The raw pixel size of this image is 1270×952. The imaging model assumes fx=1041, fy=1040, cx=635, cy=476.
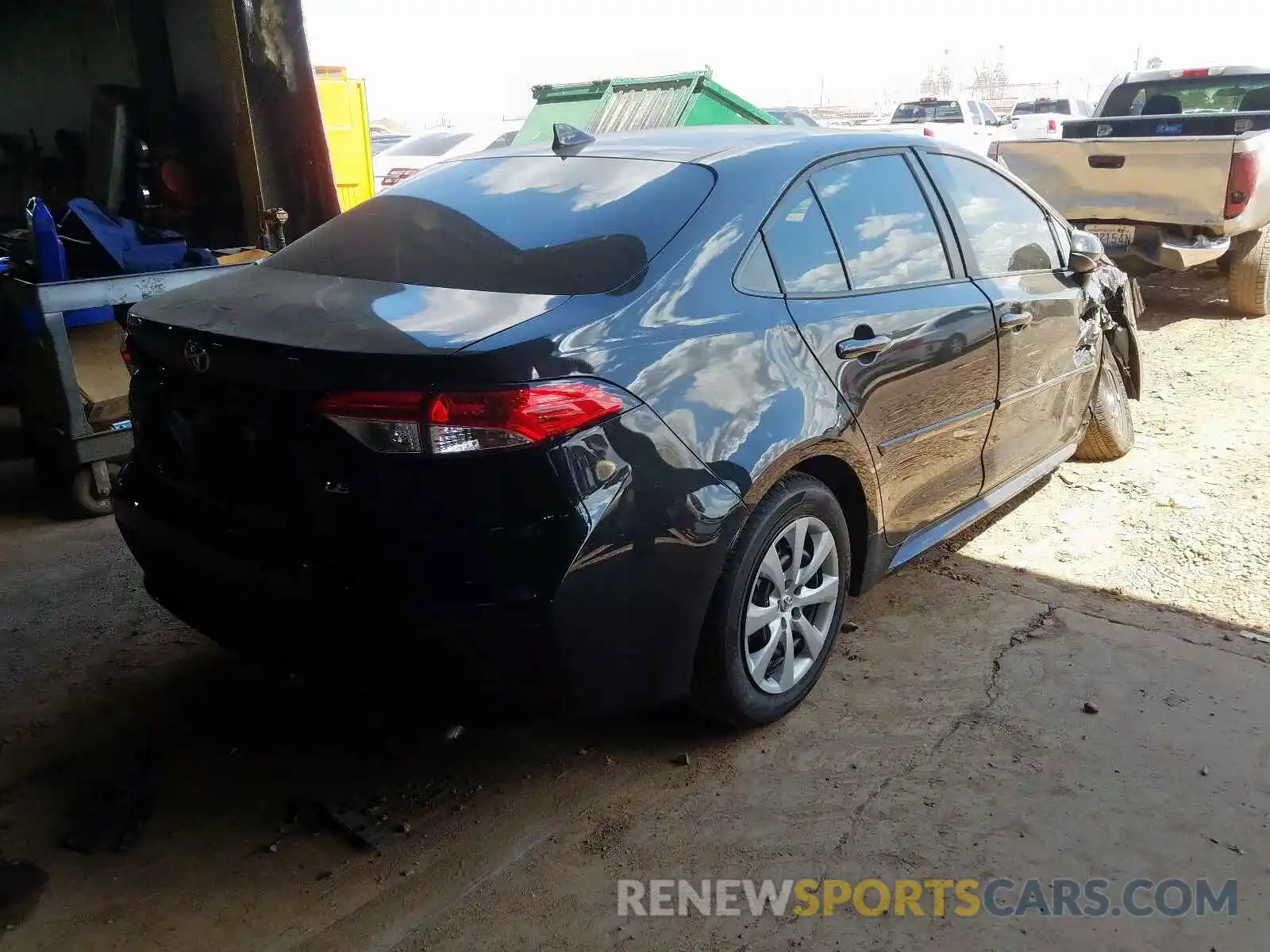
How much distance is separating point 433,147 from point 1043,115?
13572 mm

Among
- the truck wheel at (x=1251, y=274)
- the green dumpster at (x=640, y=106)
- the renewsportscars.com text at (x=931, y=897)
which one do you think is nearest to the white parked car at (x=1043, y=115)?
the truck wheel at (x=1251, y=274)

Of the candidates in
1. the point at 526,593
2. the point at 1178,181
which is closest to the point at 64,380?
the point at 526,593

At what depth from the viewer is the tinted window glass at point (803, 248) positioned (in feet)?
9.48

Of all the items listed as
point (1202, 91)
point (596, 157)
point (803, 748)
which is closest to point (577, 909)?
point (803, 748)

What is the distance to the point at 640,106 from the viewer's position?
9.54 m

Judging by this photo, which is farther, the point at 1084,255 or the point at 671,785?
the point at 1084,255

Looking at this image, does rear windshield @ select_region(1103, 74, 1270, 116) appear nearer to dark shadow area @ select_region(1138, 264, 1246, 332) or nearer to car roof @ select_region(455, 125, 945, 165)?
dark shadow area @ select_region(1138, 264, 1246, 332)

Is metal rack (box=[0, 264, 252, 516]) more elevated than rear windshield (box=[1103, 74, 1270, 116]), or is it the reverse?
rear windshield (box=[1103, 74, 1270, 116])

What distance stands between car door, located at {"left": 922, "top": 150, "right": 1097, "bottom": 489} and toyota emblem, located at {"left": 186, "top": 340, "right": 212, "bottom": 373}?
7.99 feet

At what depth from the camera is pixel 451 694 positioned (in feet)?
7.64

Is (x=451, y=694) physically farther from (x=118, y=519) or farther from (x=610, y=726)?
(x=118, y=519)

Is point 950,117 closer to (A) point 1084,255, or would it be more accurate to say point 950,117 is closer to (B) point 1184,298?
(B) point 1184,298

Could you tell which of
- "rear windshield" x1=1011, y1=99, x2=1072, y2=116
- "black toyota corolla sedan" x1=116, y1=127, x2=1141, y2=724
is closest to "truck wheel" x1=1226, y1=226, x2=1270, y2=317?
"black toyota corolla sedan" x1=116, y1=127, x2=1141, y2=724

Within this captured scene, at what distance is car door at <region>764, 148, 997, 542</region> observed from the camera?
2963 mm
